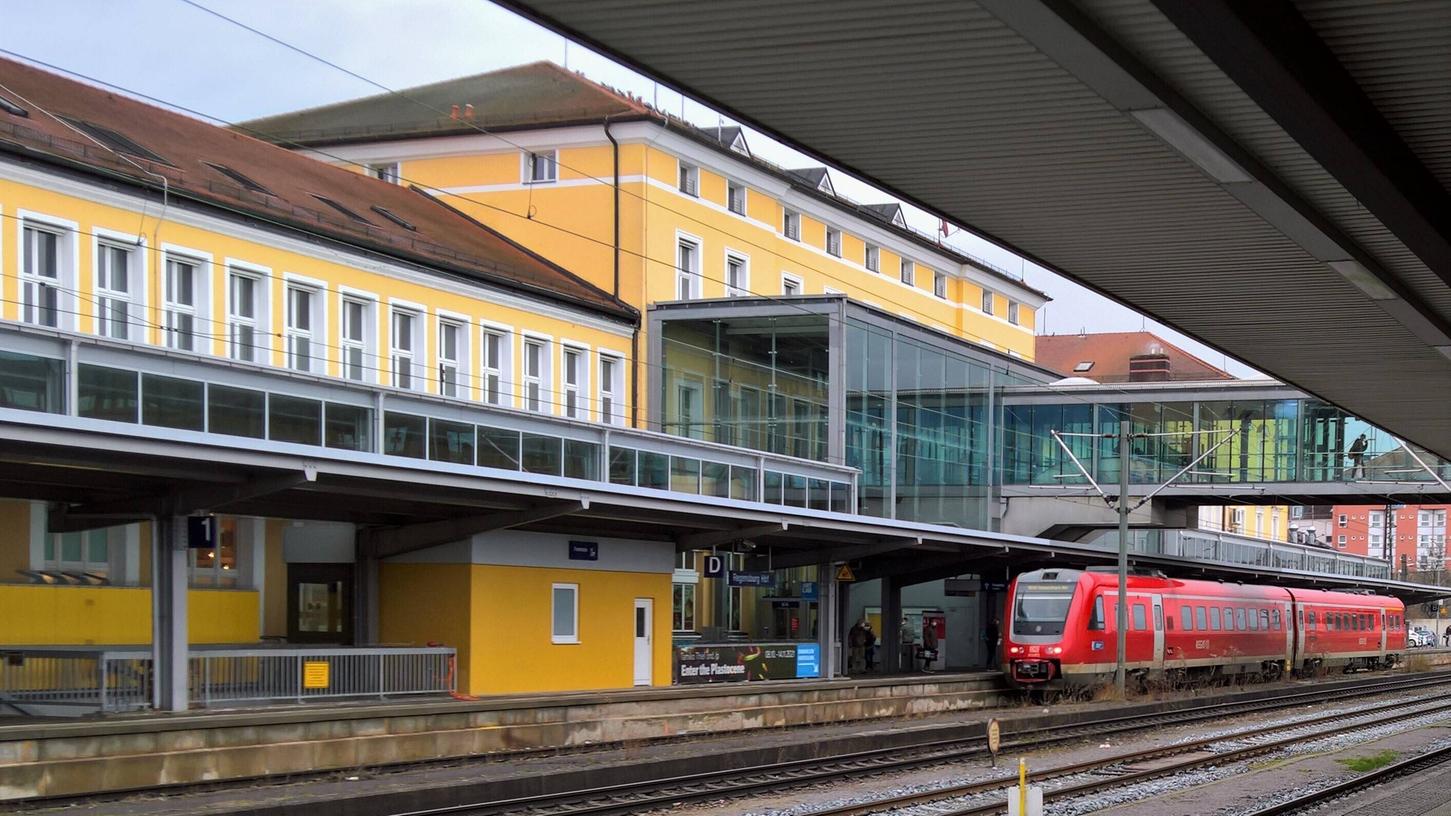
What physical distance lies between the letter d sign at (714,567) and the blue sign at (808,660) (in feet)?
8.21

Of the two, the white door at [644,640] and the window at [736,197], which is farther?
the window at [736,197]

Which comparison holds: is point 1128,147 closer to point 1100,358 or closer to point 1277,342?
point 1277,342

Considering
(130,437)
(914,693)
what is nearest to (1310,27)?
(130,437)

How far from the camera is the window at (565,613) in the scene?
26.7m

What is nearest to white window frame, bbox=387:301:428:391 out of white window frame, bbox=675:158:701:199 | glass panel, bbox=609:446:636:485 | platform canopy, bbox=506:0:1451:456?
glass panel, bbox=609:446:636:485

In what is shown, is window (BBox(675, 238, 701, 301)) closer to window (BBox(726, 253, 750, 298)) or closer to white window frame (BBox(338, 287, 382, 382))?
window (BBox(726, 253, 750, 298))

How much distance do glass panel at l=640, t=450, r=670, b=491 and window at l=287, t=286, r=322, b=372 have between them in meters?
6.31

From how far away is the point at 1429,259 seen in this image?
1151 cm

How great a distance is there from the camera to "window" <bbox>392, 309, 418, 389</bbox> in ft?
107

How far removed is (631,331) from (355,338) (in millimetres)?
9878

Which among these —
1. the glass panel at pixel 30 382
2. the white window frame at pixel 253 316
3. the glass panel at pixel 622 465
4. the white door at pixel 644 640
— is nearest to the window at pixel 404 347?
the white window frame at pixel 253 316

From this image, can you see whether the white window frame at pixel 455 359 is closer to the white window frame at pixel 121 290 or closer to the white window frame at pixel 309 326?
the white window frame at pixel 309 326

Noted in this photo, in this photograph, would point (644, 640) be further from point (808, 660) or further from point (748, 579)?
point (808, 660)

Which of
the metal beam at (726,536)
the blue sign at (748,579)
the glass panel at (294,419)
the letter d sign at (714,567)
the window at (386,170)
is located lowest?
the blue sign at (748,579)
